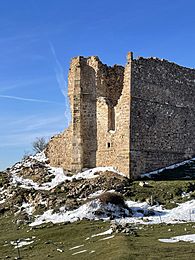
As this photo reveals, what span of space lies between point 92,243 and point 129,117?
17532 mm

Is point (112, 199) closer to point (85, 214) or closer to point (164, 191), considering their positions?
point (85, 214)

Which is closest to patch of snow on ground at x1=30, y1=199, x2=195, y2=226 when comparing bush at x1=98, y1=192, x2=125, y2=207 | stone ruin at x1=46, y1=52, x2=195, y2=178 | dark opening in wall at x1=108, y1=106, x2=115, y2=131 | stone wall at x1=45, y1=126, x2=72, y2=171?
bush at x1=98, y1=192, x2=125, y2=207

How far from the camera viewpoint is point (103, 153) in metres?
40.1

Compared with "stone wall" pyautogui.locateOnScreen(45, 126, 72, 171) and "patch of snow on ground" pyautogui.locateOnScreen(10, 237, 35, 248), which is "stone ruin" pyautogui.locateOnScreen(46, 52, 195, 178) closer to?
"stone wall" pyautogui.locateOnScreen(45, 126, 72, 171)

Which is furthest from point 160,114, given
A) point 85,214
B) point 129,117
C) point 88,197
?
point 85,214

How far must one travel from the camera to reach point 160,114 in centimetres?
4103

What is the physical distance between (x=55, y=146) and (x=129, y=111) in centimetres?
991

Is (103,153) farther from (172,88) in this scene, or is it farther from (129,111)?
Answer: (172,88)

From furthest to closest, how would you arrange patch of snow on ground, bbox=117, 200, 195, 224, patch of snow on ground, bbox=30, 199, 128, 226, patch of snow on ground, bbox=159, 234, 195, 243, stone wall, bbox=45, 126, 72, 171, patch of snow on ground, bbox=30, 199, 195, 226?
stone wall, bbox=45, 126, 72, 171, patch of snow on ground, bbox=30, 199, 128, 226, patch of snow on ground, bbox=30, 199, 195, 226, patch of snow on ground, bbox=117, 200, 195, 224, patch of snow on ground, bbox=159, 234, 195, 243

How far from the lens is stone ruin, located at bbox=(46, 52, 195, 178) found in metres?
38.4

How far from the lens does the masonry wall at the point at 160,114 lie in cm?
3859

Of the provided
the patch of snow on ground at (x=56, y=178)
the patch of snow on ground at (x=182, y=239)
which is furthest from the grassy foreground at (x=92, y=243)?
the patch of snow on ground at (x=56, y=178)

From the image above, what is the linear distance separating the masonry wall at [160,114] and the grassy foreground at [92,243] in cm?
1191

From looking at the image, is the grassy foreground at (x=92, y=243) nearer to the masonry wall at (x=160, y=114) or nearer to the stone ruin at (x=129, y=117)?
the stone ruin at (x=129, y=117)
